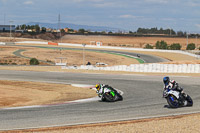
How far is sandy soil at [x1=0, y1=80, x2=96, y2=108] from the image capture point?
2075cm

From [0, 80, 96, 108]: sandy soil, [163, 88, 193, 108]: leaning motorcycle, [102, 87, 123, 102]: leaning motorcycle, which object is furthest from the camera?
[0, 80, 96, 108]: sandy soil

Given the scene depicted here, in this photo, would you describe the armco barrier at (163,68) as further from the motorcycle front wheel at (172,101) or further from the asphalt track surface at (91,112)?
the motorcycle front wheel at (172,101)

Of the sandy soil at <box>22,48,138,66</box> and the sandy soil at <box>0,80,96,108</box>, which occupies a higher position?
the sandy soil at <box>22,48,138,66</box>

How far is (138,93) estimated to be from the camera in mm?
22969

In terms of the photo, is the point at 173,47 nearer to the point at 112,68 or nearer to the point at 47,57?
the point at 47,57

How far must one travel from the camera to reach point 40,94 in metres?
24.5

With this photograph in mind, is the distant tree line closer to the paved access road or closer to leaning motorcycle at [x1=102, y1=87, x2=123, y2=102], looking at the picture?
the paved access road

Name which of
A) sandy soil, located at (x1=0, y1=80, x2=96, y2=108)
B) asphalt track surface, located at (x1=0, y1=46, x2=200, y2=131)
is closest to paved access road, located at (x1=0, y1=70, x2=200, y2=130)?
asphalt track surface, located at (x1=0, y1=46, x2=200, y2=131)

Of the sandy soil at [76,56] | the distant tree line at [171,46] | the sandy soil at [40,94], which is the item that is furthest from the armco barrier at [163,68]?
the distant tree line at [171,46]

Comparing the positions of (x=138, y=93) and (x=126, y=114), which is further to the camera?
(x=138, y=93)

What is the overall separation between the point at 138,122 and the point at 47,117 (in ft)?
11.9

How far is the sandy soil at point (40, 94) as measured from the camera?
20748mm

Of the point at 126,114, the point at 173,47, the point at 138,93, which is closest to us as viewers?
the point at 126,114

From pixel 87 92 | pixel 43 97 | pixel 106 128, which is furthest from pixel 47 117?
pixel 87 92
